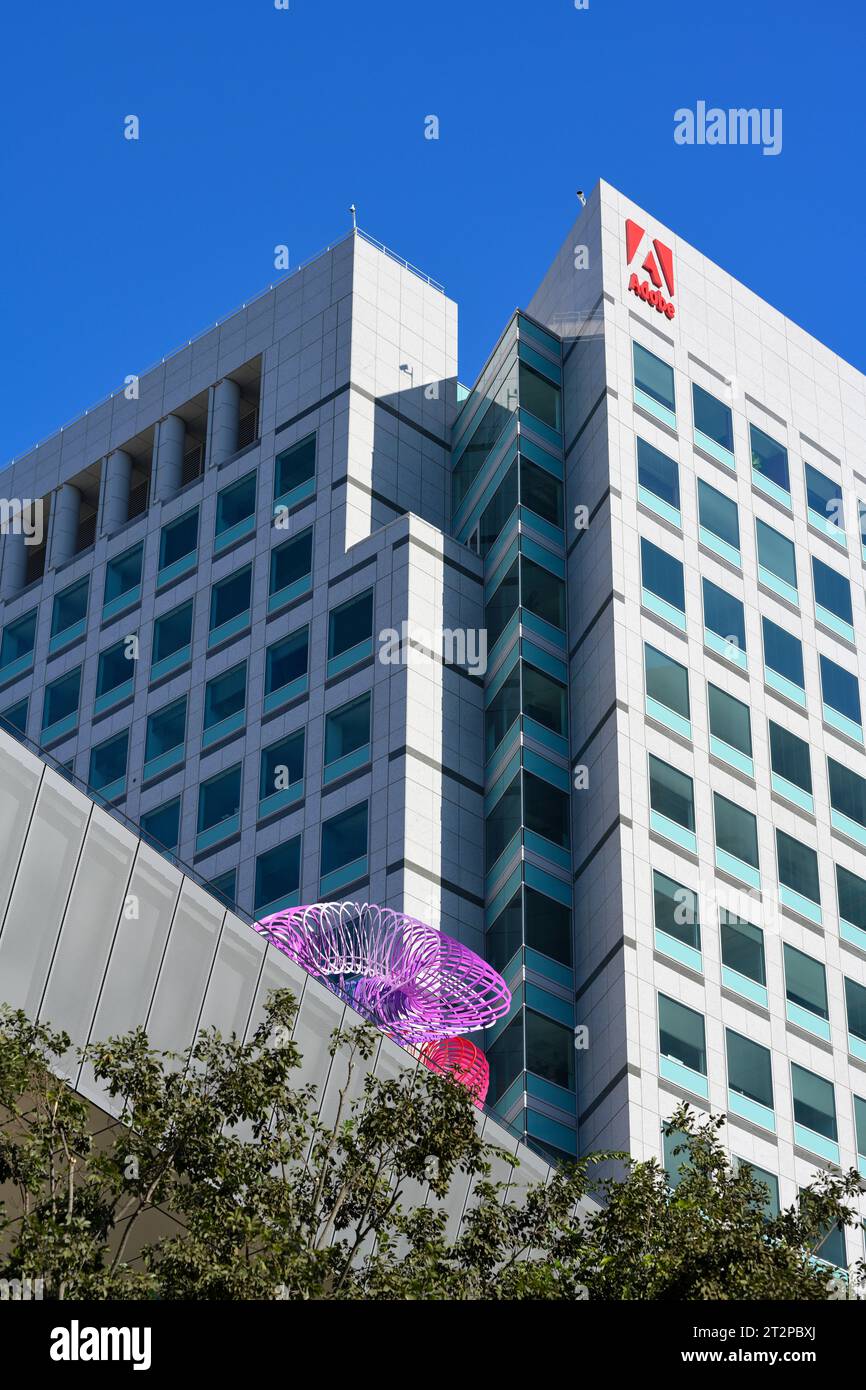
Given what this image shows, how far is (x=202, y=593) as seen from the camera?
72.4 meters

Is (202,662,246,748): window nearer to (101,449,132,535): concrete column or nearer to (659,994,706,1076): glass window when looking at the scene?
(101,449,132,535): concrete column

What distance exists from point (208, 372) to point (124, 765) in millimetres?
15895

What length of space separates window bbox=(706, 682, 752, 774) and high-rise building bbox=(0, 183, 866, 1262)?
14 cm

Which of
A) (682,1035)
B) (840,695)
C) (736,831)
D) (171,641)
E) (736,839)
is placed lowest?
(682,1035)

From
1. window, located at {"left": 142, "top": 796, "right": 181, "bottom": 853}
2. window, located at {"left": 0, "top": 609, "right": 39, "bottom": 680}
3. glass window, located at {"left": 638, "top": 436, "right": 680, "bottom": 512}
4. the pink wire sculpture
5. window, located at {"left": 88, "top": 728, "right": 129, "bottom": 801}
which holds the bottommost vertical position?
the pink wire sculpture

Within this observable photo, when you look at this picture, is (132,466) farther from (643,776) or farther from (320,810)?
(643,776)

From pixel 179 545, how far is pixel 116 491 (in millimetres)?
5741

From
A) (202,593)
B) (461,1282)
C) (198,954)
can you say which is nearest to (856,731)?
(202,593)

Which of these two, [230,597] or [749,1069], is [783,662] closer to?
[749,1069]

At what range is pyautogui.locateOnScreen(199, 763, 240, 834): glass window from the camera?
65938mm

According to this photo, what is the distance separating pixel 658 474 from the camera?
65750mm

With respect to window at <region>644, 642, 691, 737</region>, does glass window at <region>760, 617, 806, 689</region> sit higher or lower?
higher

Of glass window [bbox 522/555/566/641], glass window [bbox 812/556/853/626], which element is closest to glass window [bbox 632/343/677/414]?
glass window [bbox 522/555/566/641]

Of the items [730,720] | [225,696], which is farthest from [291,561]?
[730,720]
